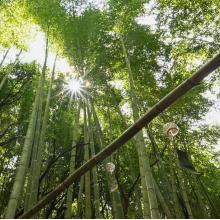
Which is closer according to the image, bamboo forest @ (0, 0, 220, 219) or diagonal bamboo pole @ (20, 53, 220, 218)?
diagonal bamboo pole @ (20, 53, 220, 218)

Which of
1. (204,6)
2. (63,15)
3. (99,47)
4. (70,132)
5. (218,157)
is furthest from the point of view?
(218,157)

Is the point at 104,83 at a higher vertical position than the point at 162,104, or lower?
higher

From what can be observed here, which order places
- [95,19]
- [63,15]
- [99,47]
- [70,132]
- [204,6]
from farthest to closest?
1. [70,132]
2. [99,47]
3. [95,19]
4. [63,15]
5. [204,6]

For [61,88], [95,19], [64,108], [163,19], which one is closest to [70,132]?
[64,108]

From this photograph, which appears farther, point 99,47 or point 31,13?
point 99,47

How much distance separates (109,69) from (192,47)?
229cm

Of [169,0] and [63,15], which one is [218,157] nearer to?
[169,0]

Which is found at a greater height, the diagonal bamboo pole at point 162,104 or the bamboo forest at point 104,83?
the bamboo forest at point 104,83

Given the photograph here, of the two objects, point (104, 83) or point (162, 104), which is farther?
point (104, 83)

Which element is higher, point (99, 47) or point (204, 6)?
point (99, 47)

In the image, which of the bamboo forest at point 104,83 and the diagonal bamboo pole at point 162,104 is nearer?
the diagonal bamboo pole at point 162,104

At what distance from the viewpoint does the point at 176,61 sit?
7305 mm

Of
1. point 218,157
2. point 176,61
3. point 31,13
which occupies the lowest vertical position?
point 218,157

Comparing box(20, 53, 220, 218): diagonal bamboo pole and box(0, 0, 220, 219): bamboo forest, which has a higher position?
box(0, 0, 220, 219): bamboo forest
